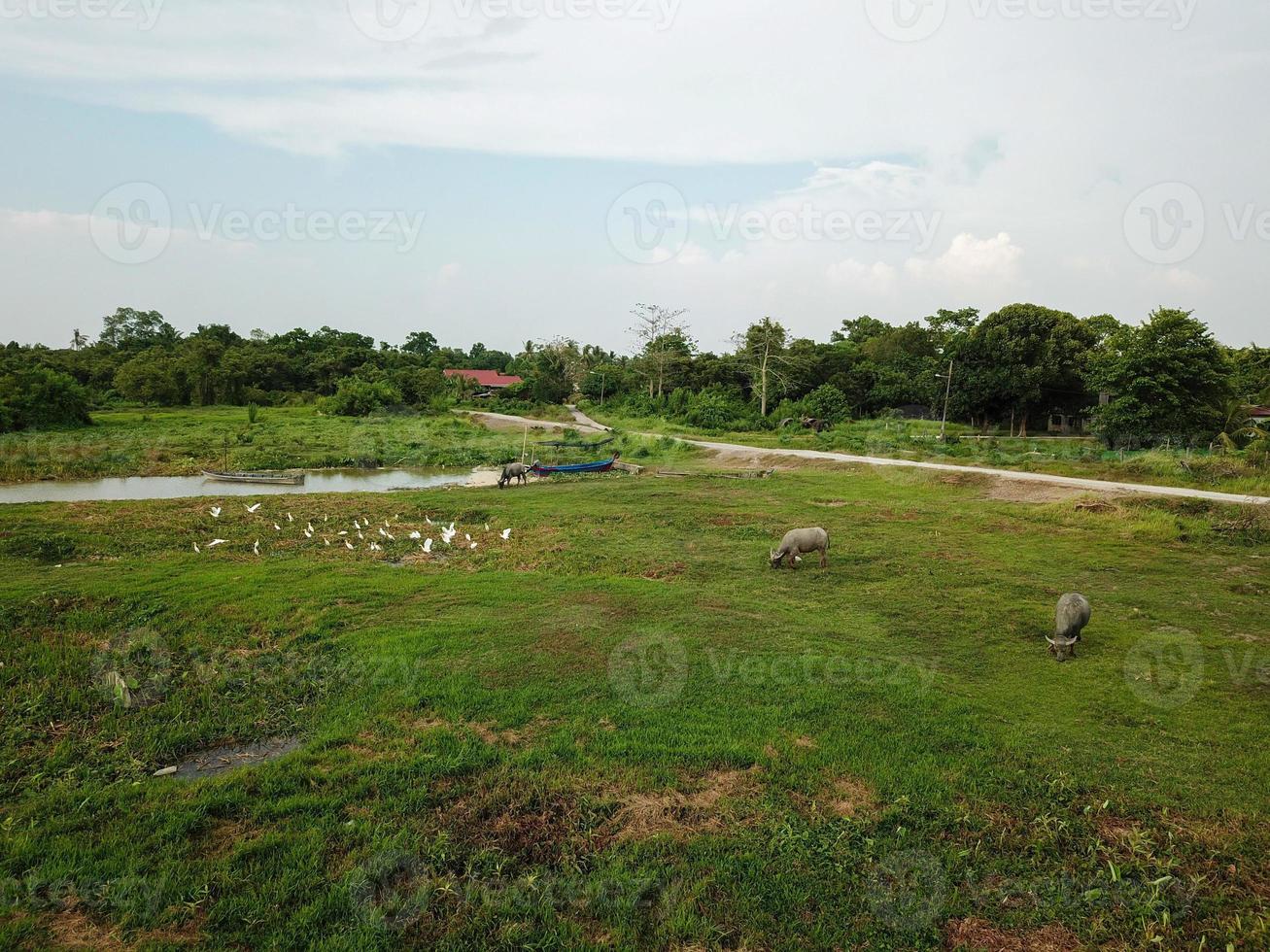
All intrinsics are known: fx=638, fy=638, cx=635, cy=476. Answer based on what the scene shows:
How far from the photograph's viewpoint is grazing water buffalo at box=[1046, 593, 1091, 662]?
8.35m

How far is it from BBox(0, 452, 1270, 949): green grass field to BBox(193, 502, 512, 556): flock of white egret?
2.03 m

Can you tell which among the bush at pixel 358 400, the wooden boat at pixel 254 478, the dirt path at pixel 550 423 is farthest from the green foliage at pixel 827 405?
the bush at pixel 358 400

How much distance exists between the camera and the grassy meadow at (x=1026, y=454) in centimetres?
1959

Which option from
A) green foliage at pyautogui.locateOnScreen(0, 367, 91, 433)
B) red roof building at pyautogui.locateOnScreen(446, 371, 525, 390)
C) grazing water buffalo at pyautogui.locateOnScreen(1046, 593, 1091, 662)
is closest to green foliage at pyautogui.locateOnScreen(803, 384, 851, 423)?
grazing water buffalo at pyautogui.locateOnScreen(1046, 593, 1091, 662)

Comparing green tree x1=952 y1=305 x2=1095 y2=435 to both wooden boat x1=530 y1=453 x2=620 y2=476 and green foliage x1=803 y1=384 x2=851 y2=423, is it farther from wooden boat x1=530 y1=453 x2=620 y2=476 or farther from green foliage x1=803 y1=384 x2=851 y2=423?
wooden boat x1=530 y1=453 x2=620 y2=476

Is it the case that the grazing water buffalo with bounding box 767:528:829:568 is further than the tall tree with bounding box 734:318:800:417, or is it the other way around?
the tall tree with bounding box 734:318:800:417

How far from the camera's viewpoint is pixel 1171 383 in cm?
2559

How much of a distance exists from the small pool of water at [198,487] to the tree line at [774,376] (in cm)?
1583

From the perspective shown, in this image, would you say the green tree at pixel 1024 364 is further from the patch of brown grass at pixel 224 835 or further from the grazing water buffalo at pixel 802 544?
the patch of brown grass at pixel 224 835

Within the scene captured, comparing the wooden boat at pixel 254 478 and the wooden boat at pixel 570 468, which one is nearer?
the wooden boat at pixel 254 478

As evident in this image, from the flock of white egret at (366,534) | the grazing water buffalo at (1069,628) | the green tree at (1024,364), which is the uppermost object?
the green tree at (1024,364)

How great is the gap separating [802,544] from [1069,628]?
4.66 meters

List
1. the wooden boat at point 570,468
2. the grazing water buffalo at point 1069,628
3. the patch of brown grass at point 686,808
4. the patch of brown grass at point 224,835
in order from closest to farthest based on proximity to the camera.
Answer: the patch of brown grass at point 224,835 → the patch of brown grass at point 686,808 → the grazing water buffalo at point 1069,628 → the wooden boat at point 570,468

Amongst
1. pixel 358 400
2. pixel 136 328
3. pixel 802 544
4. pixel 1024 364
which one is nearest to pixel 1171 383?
pixel 1024 364
